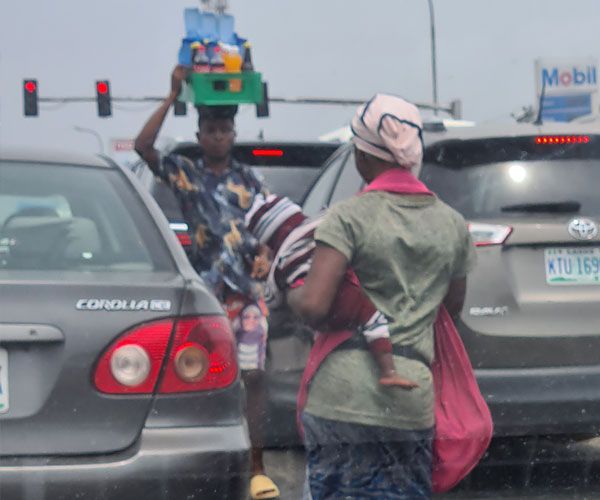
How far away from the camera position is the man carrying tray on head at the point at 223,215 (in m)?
5.16

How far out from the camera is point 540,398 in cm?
522

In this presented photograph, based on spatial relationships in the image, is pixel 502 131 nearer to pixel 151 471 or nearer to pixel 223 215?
pixel 223 215

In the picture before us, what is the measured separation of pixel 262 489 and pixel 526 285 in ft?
4.14

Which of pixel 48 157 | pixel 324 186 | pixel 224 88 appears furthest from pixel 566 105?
pixel 48 157

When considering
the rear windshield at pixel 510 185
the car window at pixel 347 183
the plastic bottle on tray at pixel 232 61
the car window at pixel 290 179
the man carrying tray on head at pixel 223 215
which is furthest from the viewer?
the car window at pixel 290 179

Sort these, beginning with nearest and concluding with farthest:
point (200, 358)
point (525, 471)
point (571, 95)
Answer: point (200, 358), point (525, 471), point (571, 95)

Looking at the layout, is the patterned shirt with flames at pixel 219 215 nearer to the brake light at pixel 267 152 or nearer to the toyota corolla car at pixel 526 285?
the toyota corolla car at pixel 526 285

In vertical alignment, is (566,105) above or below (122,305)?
below

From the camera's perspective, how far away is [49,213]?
13.8ft

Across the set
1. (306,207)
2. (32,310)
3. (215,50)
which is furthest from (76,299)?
(306,207)

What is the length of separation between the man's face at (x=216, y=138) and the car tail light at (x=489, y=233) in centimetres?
95

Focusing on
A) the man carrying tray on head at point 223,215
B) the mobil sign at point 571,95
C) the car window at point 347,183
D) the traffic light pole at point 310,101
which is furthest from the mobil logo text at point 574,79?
the man carrying tray on head at point 223,215

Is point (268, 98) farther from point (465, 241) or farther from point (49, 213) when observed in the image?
point (465, 241)

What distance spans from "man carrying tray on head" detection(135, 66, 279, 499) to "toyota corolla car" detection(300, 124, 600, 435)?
71 cm
